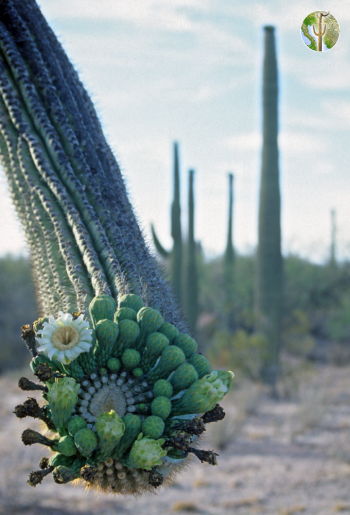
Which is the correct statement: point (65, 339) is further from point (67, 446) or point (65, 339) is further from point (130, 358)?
point (67, 446)

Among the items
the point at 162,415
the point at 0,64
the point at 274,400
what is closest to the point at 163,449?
the point at 162,415

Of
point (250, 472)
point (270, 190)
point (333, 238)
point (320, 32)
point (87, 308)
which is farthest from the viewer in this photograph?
point (333, 238)

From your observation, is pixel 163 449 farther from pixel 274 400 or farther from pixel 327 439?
pixel 274 400

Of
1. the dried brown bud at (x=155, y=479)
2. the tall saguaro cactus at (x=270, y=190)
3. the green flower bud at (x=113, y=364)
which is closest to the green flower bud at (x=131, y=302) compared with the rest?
the green flower bud at (x=113, y=364)

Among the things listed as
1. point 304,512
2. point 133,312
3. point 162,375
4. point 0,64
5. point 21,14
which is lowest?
point 304,512

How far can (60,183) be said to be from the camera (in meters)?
2.26

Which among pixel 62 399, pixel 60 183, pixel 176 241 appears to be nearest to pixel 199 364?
pixel 62 399

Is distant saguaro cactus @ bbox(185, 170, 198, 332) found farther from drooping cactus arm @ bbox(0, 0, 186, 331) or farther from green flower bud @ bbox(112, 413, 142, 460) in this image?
green flower bud @ bbox(112, 413, 142, 460)

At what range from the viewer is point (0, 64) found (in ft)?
7.76

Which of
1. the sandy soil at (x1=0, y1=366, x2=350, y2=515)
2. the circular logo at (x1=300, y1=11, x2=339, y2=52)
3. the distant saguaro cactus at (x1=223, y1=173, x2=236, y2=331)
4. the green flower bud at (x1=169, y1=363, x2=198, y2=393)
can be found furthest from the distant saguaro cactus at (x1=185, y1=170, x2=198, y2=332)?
the green flower bud at (x1=169, y1=363, x2=198, y2=393)

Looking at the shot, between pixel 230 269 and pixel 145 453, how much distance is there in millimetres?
15017

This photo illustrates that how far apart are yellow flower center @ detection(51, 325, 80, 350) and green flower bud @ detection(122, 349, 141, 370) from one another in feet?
0.63

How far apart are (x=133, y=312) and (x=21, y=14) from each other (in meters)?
1.64

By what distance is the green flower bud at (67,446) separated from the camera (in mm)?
1642
